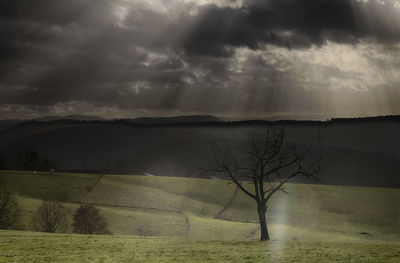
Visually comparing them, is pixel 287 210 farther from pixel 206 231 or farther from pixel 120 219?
pixel 120 219

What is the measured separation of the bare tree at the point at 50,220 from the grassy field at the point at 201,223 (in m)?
2.05

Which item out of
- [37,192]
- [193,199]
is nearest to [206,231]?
[193,199]

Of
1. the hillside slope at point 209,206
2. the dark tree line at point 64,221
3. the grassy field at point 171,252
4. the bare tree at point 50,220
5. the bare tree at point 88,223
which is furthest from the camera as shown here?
the hillside slope at point 209,206

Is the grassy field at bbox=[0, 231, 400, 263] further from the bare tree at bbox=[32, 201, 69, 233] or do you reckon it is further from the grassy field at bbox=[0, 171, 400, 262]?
the bare tree at bbox=[32, 201, 69, 233]

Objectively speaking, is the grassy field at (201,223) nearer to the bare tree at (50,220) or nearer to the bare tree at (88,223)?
the bare tree at (50,220)

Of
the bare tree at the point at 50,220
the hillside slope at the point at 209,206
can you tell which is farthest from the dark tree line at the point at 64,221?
the hillside slope at the point at 209,206

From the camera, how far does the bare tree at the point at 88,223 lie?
2862 inches

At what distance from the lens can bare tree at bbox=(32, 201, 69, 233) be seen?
70188mm

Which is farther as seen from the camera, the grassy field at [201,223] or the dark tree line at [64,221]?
the dark tree line at [64,221]

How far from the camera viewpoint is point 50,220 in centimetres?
7106

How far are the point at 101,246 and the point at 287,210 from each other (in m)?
68.3

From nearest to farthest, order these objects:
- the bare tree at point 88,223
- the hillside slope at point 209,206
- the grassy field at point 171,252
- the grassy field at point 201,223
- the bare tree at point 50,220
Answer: the grassy field at point 171,252 < the grassy field at point 201,223 < the bare tree at point 50,220 < the bare tree at point 88,223 < the hillside slope at point 209,206

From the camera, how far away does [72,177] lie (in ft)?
441

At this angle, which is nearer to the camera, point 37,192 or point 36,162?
point 37,192
